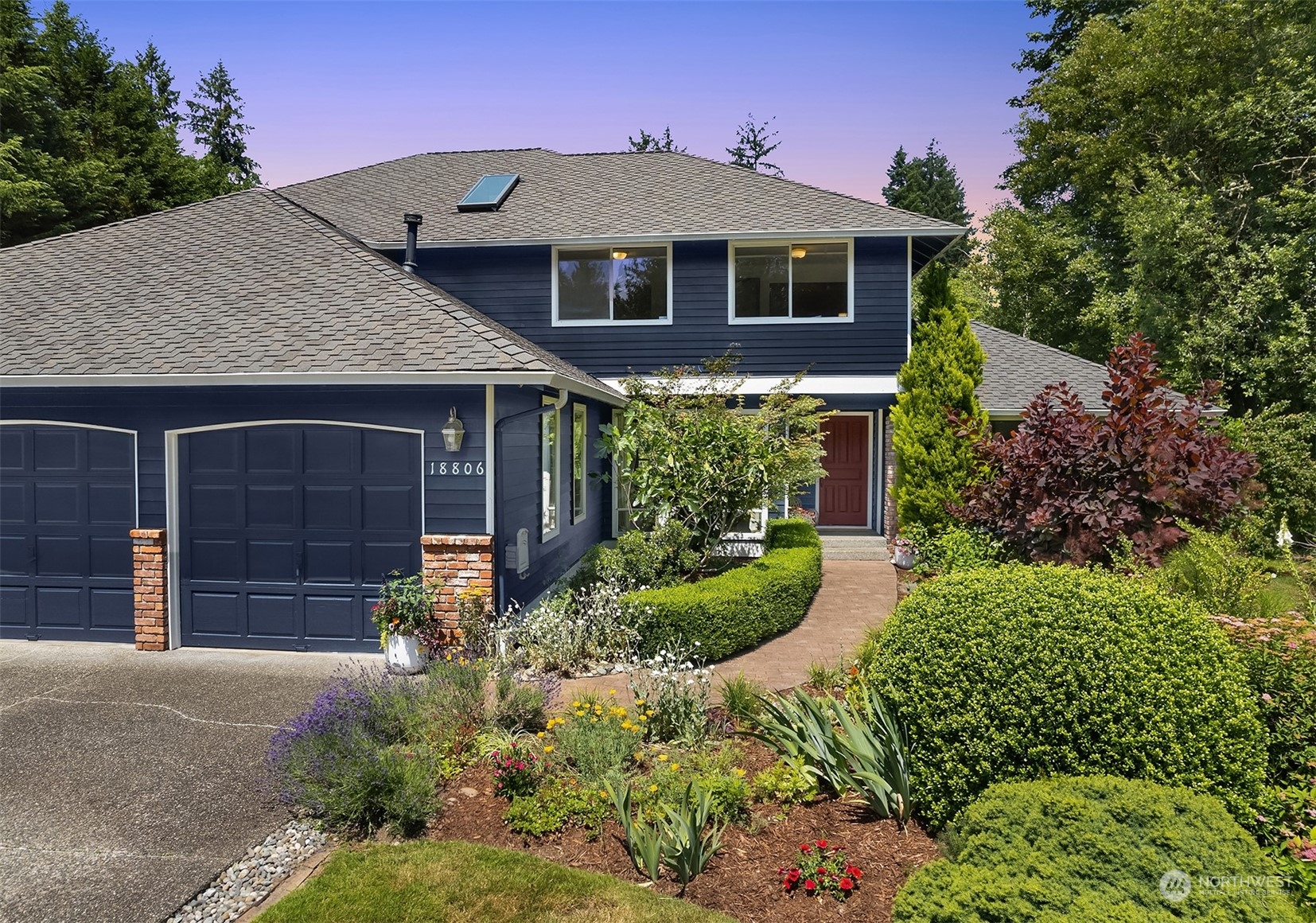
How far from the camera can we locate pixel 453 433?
25.8 ft

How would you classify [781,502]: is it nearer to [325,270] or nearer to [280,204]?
[325,270]

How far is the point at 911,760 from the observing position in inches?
169

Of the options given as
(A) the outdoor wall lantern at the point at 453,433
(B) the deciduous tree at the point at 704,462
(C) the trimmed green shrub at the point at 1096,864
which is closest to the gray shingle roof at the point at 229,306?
(A) the outdoor wall lantern at the point at 453,433

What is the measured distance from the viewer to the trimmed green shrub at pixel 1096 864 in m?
2.83

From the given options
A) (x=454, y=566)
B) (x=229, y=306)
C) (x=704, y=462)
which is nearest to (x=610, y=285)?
(x=704, y=462)

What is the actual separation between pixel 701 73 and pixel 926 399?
6645 millimetres

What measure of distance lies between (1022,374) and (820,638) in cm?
976

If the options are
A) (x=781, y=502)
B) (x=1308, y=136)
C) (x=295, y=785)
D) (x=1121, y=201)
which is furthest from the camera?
(x=1121, y=201)

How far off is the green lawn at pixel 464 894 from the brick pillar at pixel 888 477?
11.0 m

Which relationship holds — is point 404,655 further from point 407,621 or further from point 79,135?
point 79,135

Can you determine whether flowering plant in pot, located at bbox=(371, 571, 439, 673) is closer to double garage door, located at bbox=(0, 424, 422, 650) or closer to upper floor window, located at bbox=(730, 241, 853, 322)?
double garage door, located at bbox=(0, 424, 422, 650)

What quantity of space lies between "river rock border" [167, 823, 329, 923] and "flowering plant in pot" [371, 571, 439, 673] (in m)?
3.00

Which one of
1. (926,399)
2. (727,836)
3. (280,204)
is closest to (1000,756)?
(727,836)

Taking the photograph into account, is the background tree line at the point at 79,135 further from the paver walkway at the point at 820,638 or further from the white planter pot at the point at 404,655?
the paver walkway at the point at 820,638
